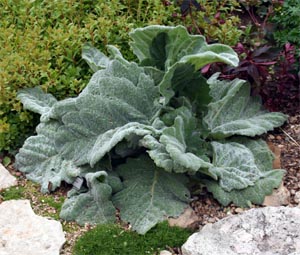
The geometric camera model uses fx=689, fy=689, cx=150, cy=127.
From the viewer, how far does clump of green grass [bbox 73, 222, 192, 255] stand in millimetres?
3635

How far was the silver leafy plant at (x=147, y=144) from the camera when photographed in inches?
150

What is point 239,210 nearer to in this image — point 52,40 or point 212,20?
point 212,20

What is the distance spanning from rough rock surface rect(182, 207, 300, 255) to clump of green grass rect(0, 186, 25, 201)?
111 cm

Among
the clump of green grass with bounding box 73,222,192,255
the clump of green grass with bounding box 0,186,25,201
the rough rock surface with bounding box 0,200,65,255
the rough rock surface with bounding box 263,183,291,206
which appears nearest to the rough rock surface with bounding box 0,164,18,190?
the clump of green grass with bounding box 0,186,25,201

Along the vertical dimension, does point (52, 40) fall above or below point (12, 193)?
above

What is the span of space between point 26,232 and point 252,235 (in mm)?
1209

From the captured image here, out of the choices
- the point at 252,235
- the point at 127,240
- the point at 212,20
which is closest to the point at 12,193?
the point at 127,240

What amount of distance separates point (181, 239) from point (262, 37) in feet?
6.25

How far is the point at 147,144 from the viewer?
3729 mm

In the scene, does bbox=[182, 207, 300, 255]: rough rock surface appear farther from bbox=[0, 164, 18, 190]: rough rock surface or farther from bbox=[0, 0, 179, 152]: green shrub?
bbox=[0, 0, 179, 152]: green shrub

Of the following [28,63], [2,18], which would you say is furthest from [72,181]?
[2,18]

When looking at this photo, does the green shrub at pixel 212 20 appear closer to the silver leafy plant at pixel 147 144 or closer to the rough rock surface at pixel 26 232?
the silver leafy plant at pixel 147 144

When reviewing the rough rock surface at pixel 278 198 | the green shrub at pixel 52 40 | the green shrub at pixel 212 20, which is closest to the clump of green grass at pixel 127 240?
the rough rock surface at pixel 278 198

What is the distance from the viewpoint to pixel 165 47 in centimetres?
404
